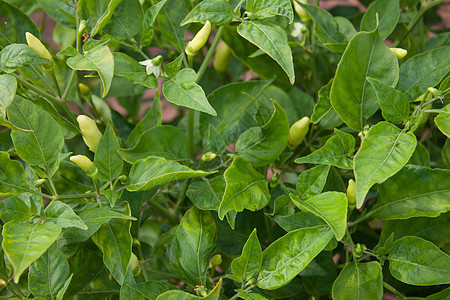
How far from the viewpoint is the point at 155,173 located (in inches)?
13.7

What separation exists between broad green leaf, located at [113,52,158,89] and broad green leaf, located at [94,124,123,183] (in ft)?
0.14

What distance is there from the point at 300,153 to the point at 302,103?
5 cm

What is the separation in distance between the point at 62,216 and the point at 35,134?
0.23ft

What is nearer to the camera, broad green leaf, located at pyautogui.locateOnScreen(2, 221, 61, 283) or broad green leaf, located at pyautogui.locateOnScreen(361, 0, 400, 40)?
broad green leaf, located at pyautogui.locateOnScreen(2, 221, 61, 283)

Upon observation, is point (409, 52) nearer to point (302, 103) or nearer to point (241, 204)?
point (302, 103)

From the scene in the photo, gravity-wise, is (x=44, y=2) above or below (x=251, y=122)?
above

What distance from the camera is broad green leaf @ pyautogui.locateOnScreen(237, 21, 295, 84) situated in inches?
13.7

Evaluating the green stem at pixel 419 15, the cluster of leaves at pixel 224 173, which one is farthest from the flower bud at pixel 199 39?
the green stem at pixel 419 15

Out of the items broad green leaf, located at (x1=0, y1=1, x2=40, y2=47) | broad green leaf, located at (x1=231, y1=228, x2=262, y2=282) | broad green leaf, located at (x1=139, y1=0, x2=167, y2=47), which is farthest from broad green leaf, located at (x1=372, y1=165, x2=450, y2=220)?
broad green leaf, located at (x1=0, y1=1, x2=40, y2=47)

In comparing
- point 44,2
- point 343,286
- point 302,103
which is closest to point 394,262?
point 343,286

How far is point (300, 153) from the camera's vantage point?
465 mm

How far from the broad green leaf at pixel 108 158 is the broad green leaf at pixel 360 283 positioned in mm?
182

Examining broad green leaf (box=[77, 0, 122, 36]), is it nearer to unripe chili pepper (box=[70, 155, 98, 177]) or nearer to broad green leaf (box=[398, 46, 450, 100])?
unripe chili pepper (box=[70, 155, 98, 177])

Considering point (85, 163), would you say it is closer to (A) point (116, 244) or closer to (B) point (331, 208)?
(A) point (116, 244)
